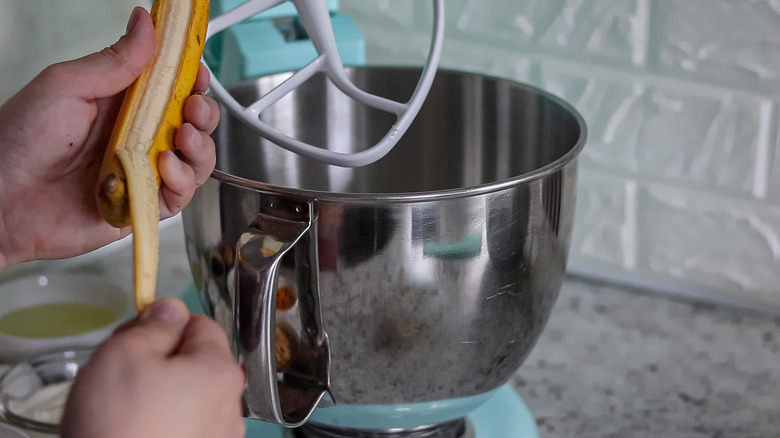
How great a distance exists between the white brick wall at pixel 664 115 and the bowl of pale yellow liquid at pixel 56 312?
1.36ft

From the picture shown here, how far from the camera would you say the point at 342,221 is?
17.8 inches

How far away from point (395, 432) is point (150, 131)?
0.84 ft

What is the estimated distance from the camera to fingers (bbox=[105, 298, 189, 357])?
360 mm

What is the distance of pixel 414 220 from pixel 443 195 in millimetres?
21

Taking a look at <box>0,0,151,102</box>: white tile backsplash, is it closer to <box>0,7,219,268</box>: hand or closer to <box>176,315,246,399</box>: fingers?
<box>0,7,219,268</box>: hand

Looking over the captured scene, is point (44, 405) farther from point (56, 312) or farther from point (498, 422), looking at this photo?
point (498, 422)

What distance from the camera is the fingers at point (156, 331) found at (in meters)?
0.36

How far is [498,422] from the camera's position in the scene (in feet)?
2.00

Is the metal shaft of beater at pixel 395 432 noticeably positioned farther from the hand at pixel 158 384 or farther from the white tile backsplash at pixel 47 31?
the white tile backsplash at pixel 47 31

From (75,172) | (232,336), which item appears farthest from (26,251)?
(232,336)

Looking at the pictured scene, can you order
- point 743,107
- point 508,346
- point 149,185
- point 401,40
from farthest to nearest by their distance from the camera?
point 401,40, point 743,107, point 508,346, point 149,185

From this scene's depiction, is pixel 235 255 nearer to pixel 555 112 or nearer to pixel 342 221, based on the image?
pixel 342 221

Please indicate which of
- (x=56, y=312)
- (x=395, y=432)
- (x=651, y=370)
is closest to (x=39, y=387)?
(x=56, y=312)

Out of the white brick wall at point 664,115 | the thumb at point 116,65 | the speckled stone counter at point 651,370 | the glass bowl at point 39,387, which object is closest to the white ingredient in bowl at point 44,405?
the glass bowl at point 39,387
